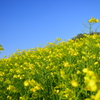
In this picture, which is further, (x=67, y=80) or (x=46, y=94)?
(x=46, y=94)

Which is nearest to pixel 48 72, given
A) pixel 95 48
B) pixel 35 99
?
pixel 35 99

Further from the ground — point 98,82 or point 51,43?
point 51,43

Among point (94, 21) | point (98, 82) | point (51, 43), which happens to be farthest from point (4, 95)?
point (51, 43)

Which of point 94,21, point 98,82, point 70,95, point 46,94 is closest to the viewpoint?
point 98,82

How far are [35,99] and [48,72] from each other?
→ 80 cm

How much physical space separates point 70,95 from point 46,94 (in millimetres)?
714

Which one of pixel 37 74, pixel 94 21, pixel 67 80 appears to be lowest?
pixel 67 80

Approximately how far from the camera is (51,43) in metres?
8.48

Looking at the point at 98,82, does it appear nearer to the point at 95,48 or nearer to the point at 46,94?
the point at 46,94

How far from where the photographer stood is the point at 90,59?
371cm

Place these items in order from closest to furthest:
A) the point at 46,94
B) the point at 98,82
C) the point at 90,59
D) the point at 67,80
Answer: the point at 98,82
the point at 67,80
the point at 46,94
the point at 90,59

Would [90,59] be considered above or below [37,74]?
above

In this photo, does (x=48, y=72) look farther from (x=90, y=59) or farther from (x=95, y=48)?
(x=95, y=48)

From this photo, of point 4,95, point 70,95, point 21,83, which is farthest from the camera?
point 21,83
